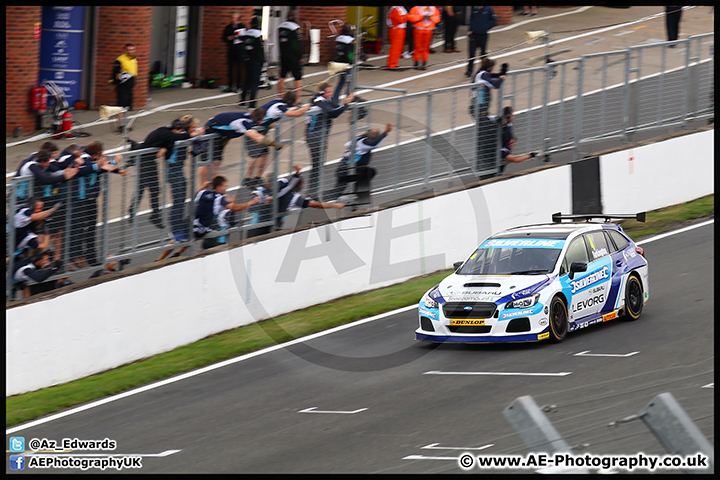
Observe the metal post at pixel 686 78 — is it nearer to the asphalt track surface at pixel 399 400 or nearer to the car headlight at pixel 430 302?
the asphalt track surface at pixel 399 400

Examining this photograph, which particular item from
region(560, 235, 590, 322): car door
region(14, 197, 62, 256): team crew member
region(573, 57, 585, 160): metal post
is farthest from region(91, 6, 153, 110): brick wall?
region(560, 235, 590, 322): car door

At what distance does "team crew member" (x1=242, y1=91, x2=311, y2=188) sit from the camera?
16.6 m

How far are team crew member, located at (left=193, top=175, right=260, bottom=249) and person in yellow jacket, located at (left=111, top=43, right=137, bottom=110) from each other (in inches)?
337

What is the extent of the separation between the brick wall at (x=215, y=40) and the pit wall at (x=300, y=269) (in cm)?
1090

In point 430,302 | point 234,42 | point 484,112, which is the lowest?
point 430,302

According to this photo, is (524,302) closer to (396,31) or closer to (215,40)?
(396,31)

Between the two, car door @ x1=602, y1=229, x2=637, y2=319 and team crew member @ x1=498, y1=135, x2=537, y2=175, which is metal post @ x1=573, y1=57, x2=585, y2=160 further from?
car door @ x1=602, y1=229, x2=637, y2=319

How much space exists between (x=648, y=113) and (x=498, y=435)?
1431 centimetres

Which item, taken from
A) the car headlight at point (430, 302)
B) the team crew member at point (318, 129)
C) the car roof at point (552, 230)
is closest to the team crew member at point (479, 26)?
the team crew member at point (318, 129)

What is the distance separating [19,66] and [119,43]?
10.0 feet

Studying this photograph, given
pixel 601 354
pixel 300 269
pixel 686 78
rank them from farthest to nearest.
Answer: pixel 686 78, pixel 300 269, pixel 601 354

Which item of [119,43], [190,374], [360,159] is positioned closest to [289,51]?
[119,43]

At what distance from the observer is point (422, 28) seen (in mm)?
28000

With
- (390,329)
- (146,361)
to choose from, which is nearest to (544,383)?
(390,329)
